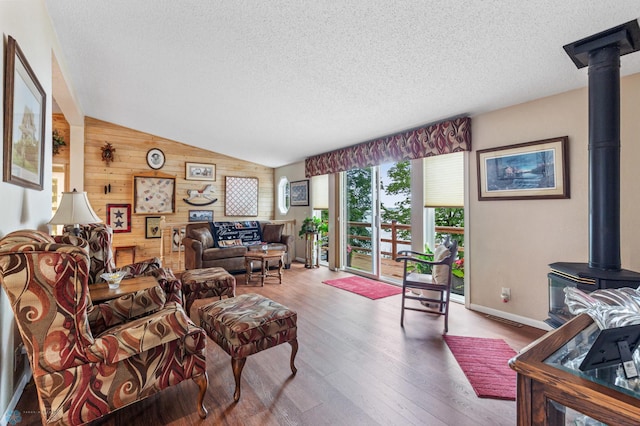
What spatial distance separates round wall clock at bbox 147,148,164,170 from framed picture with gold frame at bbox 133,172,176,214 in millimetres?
167

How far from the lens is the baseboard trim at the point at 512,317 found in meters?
2.90

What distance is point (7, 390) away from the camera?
1635mm

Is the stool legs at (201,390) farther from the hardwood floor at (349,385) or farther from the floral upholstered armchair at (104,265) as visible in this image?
the floral upholstered armchair at (104,265)

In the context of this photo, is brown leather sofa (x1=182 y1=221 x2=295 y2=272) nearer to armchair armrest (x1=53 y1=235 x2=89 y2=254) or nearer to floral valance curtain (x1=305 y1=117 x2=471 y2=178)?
floral valance curtain (x1=305 y1=117 x2=471 y2=178)

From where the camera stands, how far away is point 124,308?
191 cm

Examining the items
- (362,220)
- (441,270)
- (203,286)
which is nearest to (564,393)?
(441,270)

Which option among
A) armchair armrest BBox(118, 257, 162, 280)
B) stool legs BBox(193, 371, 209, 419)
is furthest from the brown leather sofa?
stool legs BBox(193, 371, 209, 419)

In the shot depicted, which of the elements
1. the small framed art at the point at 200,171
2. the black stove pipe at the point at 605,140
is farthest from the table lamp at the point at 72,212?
the small framed art at the point at 200,171

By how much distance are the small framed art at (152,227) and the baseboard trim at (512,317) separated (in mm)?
5731

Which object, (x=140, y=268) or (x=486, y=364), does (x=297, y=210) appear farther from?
(x=486, y=364)

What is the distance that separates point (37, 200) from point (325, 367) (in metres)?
2.56

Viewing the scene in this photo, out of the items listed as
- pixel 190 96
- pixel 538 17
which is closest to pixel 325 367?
pixel 538 17

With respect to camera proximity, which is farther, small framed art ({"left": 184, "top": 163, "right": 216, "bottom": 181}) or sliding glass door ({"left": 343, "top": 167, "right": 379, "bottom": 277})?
small framed art ({"left": 184, "top": 163, "right": 216, "bottom": 181})

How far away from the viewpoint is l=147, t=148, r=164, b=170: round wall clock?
237 inches
